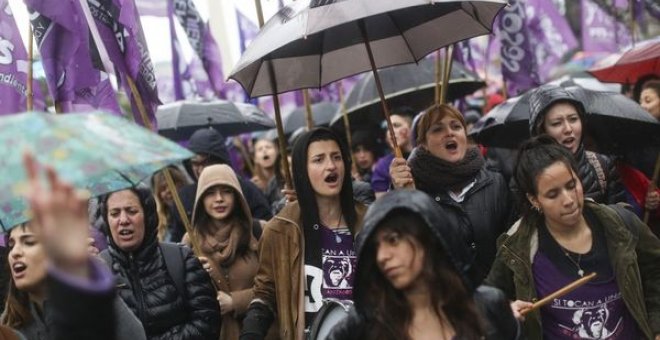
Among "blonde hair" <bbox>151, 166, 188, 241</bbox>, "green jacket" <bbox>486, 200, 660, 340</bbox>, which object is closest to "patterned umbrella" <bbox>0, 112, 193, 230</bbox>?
"green jacket" <bbox>486, 200, 660, 340</bbox>

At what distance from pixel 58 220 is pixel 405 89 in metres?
7.19

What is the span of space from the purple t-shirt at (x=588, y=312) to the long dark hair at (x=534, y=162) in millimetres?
389

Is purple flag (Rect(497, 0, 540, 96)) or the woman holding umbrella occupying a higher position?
purple flag (Rect(497, 0, 540, 96))

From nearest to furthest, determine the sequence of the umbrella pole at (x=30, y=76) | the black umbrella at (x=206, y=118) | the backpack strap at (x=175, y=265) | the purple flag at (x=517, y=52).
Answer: the backpack strap at (x=175, y=265) → the umbrella pole at (x=30, y=76) → the purple flag at (x=517, y=52) → the black umbrella at (x=206, y=118)

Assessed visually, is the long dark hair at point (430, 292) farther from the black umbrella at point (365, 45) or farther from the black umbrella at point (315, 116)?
the black umbrella at point (315, 116)

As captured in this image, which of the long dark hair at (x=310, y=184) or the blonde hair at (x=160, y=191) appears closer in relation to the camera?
the long dark hair at (x=310, y=184)

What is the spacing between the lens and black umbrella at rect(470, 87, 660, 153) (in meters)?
6.32

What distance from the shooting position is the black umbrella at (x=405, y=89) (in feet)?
31.0

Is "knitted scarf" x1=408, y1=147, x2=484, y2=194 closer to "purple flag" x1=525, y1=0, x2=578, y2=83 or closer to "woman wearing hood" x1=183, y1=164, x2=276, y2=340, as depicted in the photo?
"woman wearing hood" x1=183, y1=164, x2=276, y2=340

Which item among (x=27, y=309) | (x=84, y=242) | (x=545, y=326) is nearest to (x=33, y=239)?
(x=27, y=309)

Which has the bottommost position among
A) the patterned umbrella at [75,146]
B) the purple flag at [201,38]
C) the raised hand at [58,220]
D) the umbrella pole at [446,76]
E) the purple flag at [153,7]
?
the raised hand at [58,220]

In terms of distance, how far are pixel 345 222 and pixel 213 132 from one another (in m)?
2.83

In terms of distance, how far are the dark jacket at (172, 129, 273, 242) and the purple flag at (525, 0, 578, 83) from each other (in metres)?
3.54

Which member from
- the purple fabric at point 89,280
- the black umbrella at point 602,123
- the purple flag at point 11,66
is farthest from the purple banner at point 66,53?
the purple fabric at point 89,280
